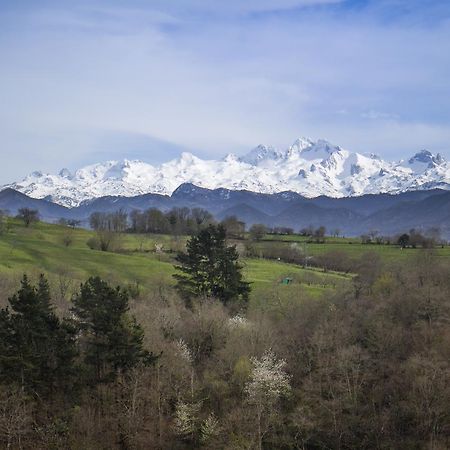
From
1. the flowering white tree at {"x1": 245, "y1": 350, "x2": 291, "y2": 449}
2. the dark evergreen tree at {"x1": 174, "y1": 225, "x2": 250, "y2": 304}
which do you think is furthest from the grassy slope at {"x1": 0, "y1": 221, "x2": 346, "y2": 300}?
the flowering white tree at {"x1": 245, "y1": 350, "x2": 291, "y2": 449}

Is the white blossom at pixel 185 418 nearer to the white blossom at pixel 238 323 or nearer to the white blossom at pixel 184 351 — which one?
the white blossom at pixel 184 351

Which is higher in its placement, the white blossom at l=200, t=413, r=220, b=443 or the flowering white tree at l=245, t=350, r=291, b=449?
the flowering white tree at l=245, t=350, r=291, b=449

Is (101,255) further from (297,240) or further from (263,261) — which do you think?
(297,240)

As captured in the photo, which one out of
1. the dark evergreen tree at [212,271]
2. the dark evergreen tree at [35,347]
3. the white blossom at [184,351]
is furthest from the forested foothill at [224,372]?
the dark evergreen tree at [212,271]

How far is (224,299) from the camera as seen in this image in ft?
286

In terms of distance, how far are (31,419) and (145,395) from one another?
9702mm

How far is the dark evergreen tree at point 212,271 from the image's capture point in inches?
3418

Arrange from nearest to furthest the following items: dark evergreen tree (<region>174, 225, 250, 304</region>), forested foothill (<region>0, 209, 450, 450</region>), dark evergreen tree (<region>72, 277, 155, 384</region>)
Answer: forested foothill (<region>0, 209, 450, 450</region>)
dark evergreen tree (<region>72, 277, 155, 384</region>)
dark evergreen tree (<region>174, 225, 250, 304</region>)

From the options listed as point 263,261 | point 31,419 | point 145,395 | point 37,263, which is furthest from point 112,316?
point 263,261

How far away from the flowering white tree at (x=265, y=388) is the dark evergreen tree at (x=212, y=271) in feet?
96.3

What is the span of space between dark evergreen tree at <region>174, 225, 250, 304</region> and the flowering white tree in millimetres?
29352

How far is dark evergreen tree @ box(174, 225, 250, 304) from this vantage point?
86.8 metres

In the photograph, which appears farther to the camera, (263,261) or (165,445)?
(263,261)

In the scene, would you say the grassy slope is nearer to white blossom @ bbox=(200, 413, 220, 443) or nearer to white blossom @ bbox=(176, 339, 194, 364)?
white blossom @ bbox=(176, 339, 194, 364)
